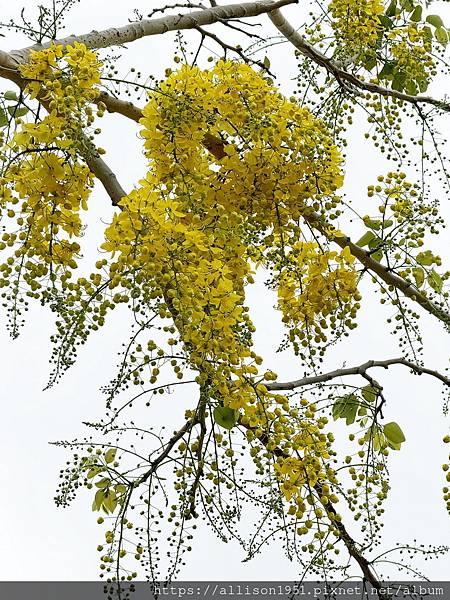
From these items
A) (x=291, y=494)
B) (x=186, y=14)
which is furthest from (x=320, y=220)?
(x=186, y=14)

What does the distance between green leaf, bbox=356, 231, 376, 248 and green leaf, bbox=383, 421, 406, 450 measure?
0.36 meters

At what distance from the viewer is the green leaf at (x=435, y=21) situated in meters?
2.04

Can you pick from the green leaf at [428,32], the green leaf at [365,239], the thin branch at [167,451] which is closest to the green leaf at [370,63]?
the green leaf at [428,32]

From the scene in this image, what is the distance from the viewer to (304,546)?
128cm

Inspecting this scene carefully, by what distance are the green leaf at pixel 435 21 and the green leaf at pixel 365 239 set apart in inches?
25.5

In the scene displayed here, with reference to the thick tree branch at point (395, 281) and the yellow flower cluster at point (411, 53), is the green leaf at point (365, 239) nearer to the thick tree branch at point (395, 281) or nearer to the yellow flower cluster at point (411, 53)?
the thick tree branch at point (395, 281)

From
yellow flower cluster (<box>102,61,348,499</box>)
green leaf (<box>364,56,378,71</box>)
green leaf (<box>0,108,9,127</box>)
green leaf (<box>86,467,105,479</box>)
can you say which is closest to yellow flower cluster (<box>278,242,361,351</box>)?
yellow flower cluster (<box>102,61,348,499</box>)

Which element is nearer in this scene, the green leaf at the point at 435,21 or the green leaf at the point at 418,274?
the green leaf at the point at 418,274

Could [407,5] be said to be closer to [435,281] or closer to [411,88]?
[411,88]

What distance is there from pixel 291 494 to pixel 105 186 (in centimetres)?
59

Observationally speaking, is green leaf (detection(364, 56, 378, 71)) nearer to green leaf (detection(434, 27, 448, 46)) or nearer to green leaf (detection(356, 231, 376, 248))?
green leaf (detection(434, 27, 448, 46))

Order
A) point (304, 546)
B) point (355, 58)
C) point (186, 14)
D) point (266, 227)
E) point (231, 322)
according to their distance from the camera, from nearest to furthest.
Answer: point (231, 322) → point (304, 546) → point (266, 227) → point (186, 14) → point (355, 58)

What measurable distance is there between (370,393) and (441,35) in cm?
89

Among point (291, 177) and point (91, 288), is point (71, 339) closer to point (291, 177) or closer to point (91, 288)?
point (91, 288)
